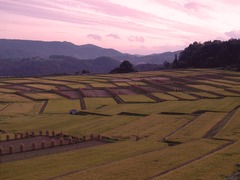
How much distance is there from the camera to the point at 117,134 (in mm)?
40625

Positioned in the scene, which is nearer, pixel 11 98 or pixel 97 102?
pixel 97 102

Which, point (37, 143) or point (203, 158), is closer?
point (203, 158)

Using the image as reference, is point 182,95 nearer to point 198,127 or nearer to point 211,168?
point 198,127

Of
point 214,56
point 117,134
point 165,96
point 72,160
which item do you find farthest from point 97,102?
point 214,56

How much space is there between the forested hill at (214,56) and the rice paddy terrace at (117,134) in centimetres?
5307

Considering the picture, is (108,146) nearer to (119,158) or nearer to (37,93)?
(119,158)

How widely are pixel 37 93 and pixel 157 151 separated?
2119 inches

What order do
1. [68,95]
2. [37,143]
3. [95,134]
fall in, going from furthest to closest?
1. [68,95]
2. [95,134]
3. [37,143]

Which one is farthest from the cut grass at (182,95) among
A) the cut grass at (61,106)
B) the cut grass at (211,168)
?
the cut grass at (211,168)

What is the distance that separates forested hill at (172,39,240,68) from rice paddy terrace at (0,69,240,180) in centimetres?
5307

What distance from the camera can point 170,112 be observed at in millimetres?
54656

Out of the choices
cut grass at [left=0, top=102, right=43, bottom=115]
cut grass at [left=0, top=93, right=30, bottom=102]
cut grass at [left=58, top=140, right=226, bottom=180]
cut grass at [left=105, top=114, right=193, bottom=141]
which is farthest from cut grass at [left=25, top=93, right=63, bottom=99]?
cut grass at [left=58, top=140, right=226, bottom=180]

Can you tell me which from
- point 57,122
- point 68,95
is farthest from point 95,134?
point 68,95

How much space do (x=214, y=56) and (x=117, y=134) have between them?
10843 centimetres
